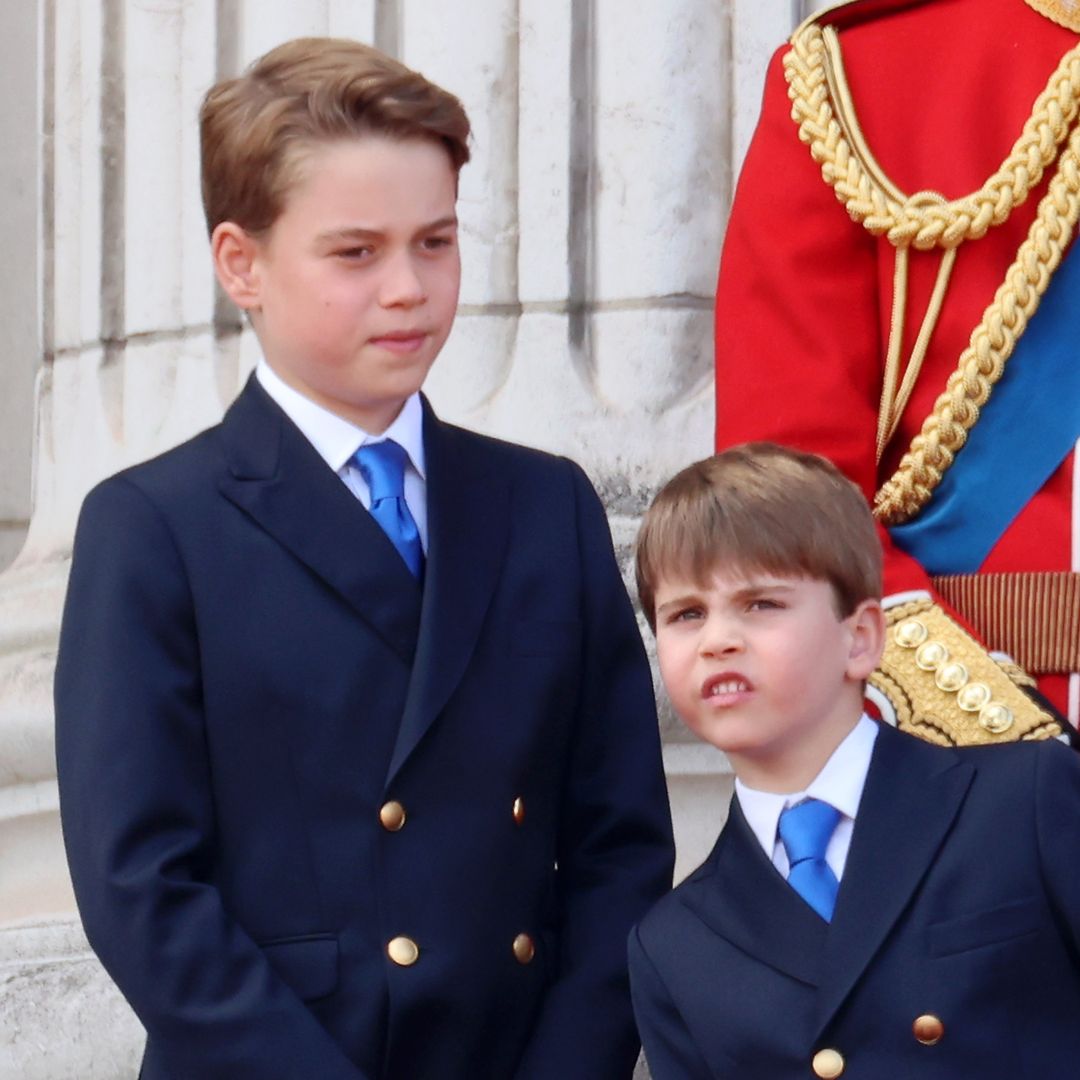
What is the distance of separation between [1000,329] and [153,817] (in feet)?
2.74

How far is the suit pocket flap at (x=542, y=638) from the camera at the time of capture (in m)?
2.20

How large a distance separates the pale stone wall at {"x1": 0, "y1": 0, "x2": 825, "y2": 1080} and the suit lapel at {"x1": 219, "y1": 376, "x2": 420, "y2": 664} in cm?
97

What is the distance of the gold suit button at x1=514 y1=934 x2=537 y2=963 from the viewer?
2.15 m

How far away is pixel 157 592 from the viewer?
81.6 inches

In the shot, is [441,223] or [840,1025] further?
[441,223]

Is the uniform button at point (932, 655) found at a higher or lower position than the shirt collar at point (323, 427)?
lower

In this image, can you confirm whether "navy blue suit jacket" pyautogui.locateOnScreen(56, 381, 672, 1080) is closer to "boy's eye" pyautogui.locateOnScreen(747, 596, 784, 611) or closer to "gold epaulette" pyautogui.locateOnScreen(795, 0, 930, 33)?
"boy's eye" pyautogui.locateOnScreen(747, 596, 784, 611)

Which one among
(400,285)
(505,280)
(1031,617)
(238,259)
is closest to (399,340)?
(400,285)

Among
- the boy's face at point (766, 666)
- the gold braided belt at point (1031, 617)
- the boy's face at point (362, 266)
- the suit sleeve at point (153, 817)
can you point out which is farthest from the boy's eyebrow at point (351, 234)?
the gold braided belt at point (1031, 617)

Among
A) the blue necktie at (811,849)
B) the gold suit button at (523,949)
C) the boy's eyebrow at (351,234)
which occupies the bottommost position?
the gold suit button at (523,949)

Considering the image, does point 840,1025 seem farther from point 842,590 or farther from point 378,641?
point 378,641

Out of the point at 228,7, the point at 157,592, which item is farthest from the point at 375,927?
the point at 228,7

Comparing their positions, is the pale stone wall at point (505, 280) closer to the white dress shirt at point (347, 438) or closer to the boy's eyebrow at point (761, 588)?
the white dress shirt at point (347, 438)

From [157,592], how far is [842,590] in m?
0.55
